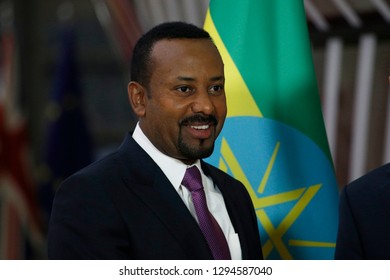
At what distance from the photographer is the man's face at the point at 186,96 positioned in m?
1.69

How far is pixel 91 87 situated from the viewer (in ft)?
31.2

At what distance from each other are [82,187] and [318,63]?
314cm

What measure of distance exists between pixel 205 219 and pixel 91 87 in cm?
792

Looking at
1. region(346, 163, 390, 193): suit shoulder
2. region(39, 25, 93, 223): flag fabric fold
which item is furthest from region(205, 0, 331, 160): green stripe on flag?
region(39, 25, 93, 223): flag fabric fold

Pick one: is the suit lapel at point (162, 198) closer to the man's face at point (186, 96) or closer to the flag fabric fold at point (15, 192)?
the man's face at point (186, 96)

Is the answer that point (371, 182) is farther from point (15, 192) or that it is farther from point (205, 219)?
point (15, 192)

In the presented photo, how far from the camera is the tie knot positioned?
5.84ft

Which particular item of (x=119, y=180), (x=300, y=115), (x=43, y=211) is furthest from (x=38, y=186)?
(x=119, y=180)

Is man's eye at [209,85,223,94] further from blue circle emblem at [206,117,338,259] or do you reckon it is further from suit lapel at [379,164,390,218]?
blue circle emblem at [206,117,338,259]

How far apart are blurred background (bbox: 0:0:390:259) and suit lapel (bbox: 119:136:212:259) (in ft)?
2.06

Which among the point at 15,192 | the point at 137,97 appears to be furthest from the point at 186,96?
the point at 15,192

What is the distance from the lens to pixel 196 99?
171 centimetres

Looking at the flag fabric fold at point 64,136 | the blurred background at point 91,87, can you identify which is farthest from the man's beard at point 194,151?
the flag fabric fold at point 64,136
